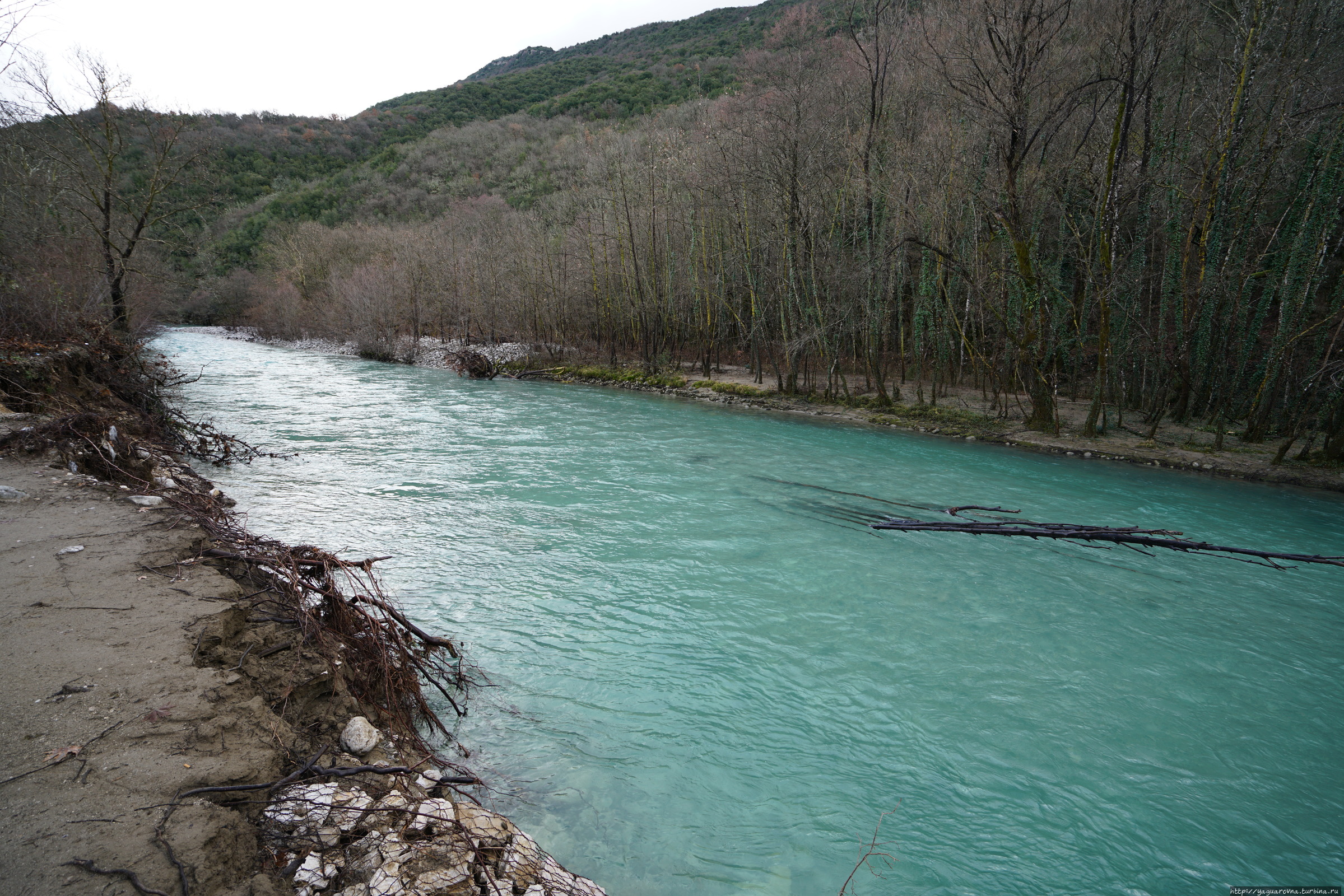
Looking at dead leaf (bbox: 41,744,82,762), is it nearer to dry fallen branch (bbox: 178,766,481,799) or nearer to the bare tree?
dry fallen branch (bbox: 178,766,481,799)

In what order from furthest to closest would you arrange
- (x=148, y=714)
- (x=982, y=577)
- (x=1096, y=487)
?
(x=1096, y=487), (x=982, y=577), (x=148, y=714)

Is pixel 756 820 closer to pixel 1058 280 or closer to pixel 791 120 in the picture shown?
pixel 1058 280

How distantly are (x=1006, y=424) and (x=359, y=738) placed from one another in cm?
1592

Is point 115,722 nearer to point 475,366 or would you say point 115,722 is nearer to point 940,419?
point 940,419

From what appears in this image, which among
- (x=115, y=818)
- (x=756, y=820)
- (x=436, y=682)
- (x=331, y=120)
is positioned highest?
(x=331, y=120)

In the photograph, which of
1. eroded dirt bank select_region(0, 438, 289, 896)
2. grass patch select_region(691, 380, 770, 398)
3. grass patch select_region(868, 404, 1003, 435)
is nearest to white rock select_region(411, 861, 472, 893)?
eroded dirt bank select_region(0, 438, 289, 896)

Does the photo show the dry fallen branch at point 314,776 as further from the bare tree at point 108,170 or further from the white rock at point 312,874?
the bare tree at point 108,170

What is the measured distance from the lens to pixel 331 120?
3472 inches

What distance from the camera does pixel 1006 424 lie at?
1562cm

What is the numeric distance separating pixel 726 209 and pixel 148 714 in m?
21.8

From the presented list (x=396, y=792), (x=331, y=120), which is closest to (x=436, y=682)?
(x=396, y=792)

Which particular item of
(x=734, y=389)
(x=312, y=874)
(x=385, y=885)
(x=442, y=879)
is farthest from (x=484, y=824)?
(x=734, y=389)

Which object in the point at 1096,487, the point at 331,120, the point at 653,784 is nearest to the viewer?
the point at 653,784

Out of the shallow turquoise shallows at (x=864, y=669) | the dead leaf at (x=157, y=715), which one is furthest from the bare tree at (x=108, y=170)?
the dead leaf at (x=157, y=715)
